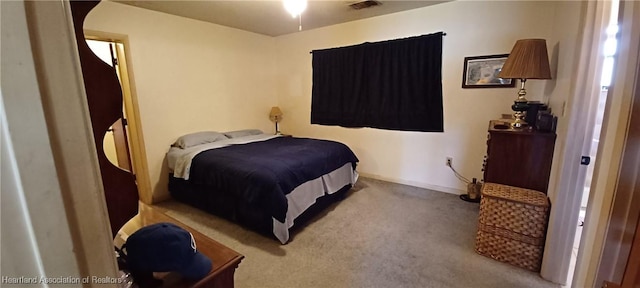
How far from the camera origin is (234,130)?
419cm

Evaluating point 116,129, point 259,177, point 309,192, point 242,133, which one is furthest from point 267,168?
point 116,129

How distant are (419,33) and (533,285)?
9.22 feet

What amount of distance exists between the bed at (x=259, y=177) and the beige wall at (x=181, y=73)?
0.23 m

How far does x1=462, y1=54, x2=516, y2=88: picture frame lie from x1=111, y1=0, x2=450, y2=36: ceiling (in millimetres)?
838

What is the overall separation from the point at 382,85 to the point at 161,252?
133 inches

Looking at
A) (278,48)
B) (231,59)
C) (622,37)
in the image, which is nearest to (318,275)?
(622,37)

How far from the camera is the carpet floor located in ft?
6.23

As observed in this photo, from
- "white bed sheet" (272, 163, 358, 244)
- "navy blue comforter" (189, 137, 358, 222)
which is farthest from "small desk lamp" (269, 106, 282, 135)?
"white bed sheet" (272, 163, 358, 244)

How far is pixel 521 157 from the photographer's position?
206 centimetres

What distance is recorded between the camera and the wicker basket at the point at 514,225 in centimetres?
187

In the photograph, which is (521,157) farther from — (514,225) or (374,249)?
(374,249)

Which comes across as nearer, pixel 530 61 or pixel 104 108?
pixel 104 108

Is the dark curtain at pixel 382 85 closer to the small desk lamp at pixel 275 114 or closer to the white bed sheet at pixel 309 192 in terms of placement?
the small desk lamp at pixel 275 114

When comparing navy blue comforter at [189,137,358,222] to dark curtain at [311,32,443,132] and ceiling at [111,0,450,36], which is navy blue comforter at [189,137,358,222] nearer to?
dark curtain at [311,32,443,132]
